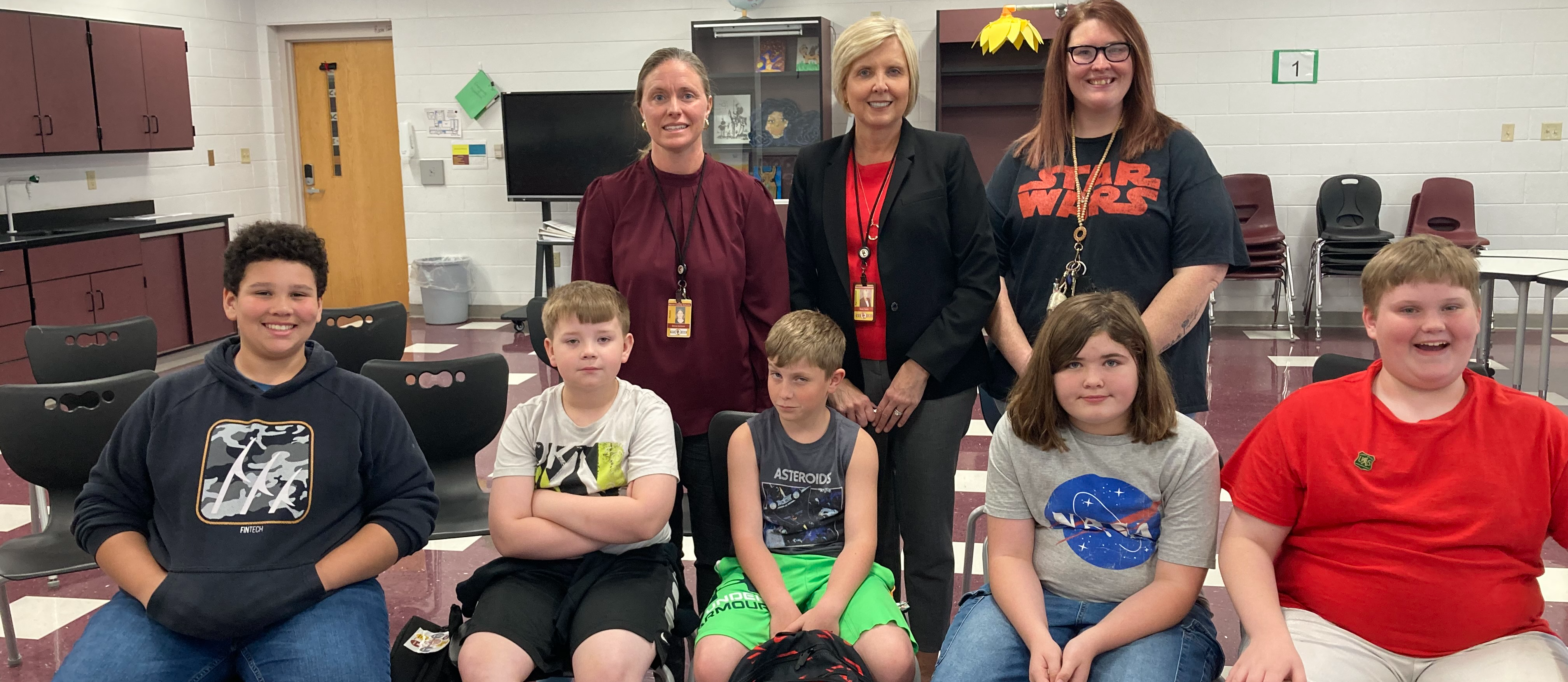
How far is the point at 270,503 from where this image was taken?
1712 millimetres

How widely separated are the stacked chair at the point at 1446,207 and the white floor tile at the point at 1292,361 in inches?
50.3

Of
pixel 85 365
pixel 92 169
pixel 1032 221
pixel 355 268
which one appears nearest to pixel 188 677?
pixel 1032 221

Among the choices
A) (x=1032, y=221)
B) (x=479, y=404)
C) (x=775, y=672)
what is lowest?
(x=775, y=672)

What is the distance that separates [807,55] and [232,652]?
221 inches

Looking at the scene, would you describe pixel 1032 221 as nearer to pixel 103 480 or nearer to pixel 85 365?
pixel 103 480

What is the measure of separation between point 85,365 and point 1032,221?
277cm

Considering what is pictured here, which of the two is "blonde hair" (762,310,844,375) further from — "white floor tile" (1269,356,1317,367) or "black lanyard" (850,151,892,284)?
"white floor tile" (1269,356,1317,367)

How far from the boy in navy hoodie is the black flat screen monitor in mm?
5205

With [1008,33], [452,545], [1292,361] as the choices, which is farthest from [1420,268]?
[1008,33]

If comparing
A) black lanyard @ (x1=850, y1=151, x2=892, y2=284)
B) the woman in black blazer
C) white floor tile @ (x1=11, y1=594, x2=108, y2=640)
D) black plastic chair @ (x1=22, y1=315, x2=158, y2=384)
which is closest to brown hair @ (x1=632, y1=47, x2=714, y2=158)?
the woman in black blazer

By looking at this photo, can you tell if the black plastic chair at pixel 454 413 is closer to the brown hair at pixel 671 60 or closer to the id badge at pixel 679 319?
the id badge at pixel 679 319

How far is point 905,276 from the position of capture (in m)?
2.08

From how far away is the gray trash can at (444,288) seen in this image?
293 inches

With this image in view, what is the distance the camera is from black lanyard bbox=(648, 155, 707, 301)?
6.94ft
